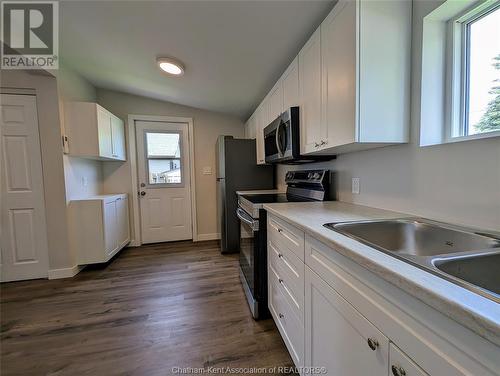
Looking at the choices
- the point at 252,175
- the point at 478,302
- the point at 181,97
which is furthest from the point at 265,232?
the point at 181,97

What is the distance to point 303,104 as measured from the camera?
5.72 feet

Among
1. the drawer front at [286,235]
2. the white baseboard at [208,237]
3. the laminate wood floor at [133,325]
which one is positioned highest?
the drawer front at [286,235]

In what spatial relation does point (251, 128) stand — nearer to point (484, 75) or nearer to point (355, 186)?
point (355, 186)

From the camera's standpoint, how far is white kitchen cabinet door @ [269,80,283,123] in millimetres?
2217

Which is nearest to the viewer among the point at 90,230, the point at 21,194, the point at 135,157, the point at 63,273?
the point at 21,194

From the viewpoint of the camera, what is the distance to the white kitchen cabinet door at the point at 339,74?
1165 mm

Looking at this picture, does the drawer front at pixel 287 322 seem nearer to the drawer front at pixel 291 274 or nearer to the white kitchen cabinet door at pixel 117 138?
the drawer front at pixel 291 274

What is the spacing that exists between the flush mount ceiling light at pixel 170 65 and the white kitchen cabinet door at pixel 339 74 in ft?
5.17

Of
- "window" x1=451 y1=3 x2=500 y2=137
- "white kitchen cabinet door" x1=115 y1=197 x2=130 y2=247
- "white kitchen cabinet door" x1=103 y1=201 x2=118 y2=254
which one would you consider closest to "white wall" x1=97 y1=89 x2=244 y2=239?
"white kitchen cabinet door" x1=115 y1=197 x2=130 y2=247

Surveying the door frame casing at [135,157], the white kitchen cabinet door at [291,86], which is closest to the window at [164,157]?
the door frame casing at [135,157]

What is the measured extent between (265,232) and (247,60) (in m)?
1.62

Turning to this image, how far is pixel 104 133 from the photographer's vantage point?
287cm

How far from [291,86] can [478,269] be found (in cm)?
174

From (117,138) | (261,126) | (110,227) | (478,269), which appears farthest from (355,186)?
(117,138)
